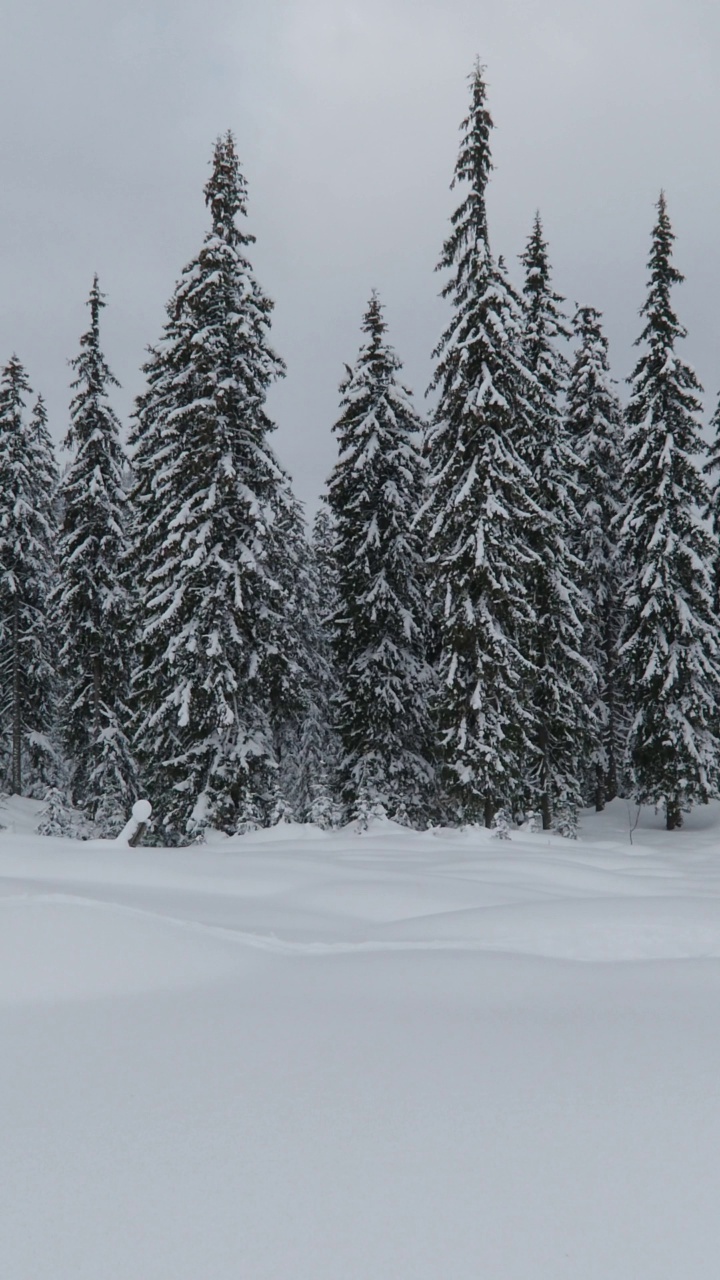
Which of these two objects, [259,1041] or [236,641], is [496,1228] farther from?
[236,641]

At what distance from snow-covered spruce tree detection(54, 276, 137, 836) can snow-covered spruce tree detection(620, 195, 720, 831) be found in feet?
48.0

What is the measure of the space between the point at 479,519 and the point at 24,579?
17.3 metres

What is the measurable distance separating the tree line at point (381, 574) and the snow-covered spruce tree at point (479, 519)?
0.07 meters

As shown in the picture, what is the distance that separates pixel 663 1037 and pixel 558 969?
4.12ft

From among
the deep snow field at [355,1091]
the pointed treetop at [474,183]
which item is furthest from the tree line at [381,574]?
the deep snow field at [355,1091]

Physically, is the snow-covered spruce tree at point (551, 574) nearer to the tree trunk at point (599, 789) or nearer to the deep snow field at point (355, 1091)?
the tree trunk at point (599, 789)

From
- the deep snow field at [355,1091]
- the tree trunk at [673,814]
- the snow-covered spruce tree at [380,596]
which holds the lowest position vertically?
the tree trunk at [673,814]

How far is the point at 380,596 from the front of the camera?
63.4 ft

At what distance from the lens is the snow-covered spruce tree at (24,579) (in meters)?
25.8

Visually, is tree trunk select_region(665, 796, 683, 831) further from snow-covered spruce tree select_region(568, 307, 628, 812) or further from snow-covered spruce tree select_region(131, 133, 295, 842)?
snow-covered spruce tree select_region(131, 133, 295, 842)

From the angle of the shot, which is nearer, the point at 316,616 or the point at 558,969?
the point at 558,969

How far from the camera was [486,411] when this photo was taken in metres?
16.7

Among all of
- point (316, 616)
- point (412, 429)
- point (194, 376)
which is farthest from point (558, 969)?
point (316, 616)

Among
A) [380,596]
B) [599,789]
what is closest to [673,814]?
[599,789]
